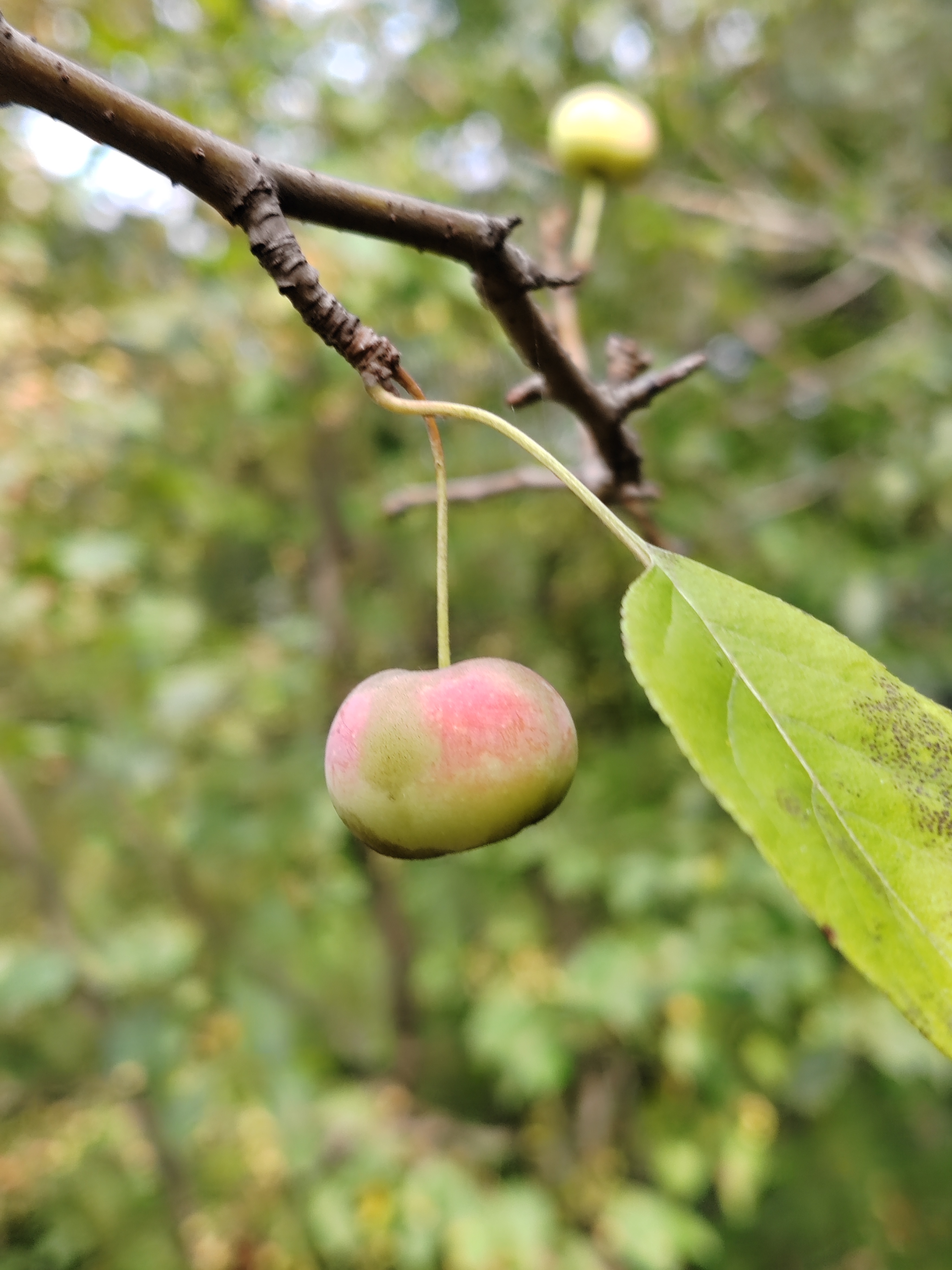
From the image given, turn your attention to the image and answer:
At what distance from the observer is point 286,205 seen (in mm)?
506

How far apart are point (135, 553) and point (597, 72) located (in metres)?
1.88

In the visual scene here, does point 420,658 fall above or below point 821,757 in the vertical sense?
below

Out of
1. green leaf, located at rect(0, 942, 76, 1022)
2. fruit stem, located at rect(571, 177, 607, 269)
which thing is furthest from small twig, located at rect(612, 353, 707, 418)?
green leaf, located at rect(0, 942, 76, 1022)

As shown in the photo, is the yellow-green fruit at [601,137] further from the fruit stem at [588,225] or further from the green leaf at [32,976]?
the green leaf at [32,976]

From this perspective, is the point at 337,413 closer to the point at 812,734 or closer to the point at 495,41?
the point at 495,41

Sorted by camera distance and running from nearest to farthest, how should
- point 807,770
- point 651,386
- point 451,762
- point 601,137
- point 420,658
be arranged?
point 807,770, point 451,762, point 651,386, point 601,137, point 420,658

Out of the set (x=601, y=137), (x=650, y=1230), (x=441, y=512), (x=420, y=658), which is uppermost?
(x=601, y=137)

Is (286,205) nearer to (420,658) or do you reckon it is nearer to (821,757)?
(821,757)

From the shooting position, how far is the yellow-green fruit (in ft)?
4.54

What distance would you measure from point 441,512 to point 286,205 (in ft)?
0.70

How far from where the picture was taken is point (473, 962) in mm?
2662

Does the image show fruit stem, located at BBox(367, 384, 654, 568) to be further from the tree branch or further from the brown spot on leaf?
the brown spot on leaf

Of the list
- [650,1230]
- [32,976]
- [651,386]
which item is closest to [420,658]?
[32,976]

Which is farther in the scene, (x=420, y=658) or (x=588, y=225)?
(x=420, y=658)
